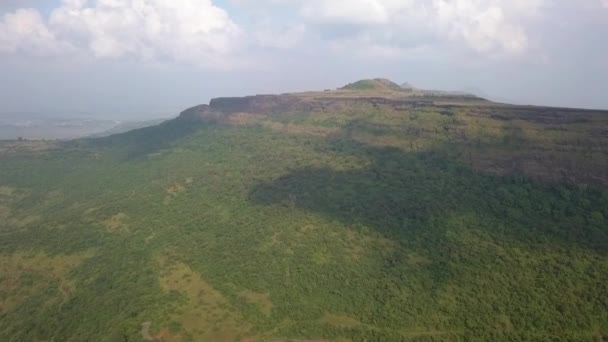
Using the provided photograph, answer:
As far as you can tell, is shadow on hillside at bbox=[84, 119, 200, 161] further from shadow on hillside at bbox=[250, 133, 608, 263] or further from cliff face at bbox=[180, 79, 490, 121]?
shadow on hillside at bbox=[250, 133, 608, 263]

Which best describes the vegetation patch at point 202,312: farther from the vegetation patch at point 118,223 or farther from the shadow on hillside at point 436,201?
the shadow on hillside at point 436,201

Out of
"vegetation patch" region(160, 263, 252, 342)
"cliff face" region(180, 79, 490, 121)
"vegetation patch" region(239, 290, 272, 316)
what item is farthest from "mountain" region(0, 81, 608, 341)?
"cliff face" region(180, 79, 490, 121)

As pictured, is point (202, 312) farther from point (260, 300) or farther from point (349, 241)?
point (349, 241)

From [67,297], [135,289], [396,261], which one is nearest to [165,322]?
[135,289]

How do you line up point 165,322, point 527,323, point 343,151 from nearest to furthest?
point 527,323, point 165,322, point 343,151

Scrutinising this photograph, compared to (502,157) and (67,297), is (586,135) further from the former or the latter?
(67,297)

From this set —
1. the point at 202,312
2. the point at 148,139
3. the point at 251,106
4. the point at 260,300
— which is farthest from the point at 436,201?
the point at 148,139

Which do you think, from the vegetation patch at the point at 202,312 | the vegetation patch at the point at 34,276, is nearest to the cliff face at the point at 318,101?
the vegetation patch at the point at 202,312
